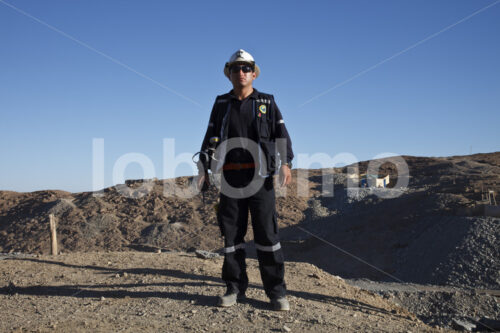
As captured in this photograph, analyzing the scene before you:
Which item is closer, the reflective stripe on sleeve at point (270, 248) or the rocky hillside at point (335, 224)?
the reflective stripe on sleeve at point (270, 248)

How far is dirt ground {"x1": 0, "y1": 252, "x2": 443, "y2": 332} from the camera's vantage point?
381cm

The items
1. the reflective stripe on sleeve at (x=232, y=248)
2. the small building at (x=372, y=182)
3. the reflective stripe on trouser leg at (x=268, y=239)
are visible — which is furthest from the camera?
the small building at (x=372, y=182)

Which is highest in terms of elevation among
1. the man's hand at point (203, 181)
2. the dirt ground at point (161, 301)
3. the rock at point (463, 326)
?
the man's hand at point (203, 181)

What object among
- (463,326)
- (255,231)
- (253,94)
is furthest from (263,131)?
(463,326)

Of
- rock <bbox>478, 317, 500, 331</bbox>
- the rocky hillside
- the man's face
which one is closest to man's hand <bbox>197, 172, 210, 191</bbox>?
the man's face

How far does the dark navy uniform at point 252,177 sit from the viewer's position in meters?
4.17

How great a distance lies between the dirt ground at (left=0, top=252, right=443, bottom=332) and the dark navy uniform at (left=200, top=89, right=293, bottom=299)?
0.39 meters

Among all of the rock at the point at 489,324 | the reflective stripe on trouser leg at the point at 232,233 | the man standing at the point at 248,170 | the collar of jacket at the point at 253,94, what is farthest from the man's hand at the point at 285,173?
the rock at the point at 489,324

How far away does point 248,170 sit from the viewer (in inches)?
166

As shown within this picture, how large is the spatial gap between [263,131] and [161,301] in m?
2.05

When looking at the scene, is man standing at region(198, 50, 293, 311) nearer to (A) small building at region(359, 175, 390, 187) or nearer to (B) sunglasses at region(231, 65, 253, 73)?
(B) sunglasses at region(231, 65, 253, 73)

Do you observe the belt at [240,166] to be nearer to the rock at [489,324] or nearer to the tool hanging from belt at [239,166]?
the tool hanging from belt at [239,166]

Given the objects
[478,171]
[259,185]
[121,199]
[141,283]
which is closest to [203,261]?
[141,283]

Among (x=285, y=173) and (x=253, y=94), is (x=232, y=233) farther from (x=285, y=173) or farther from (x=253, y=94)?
(x=253, y=94)
